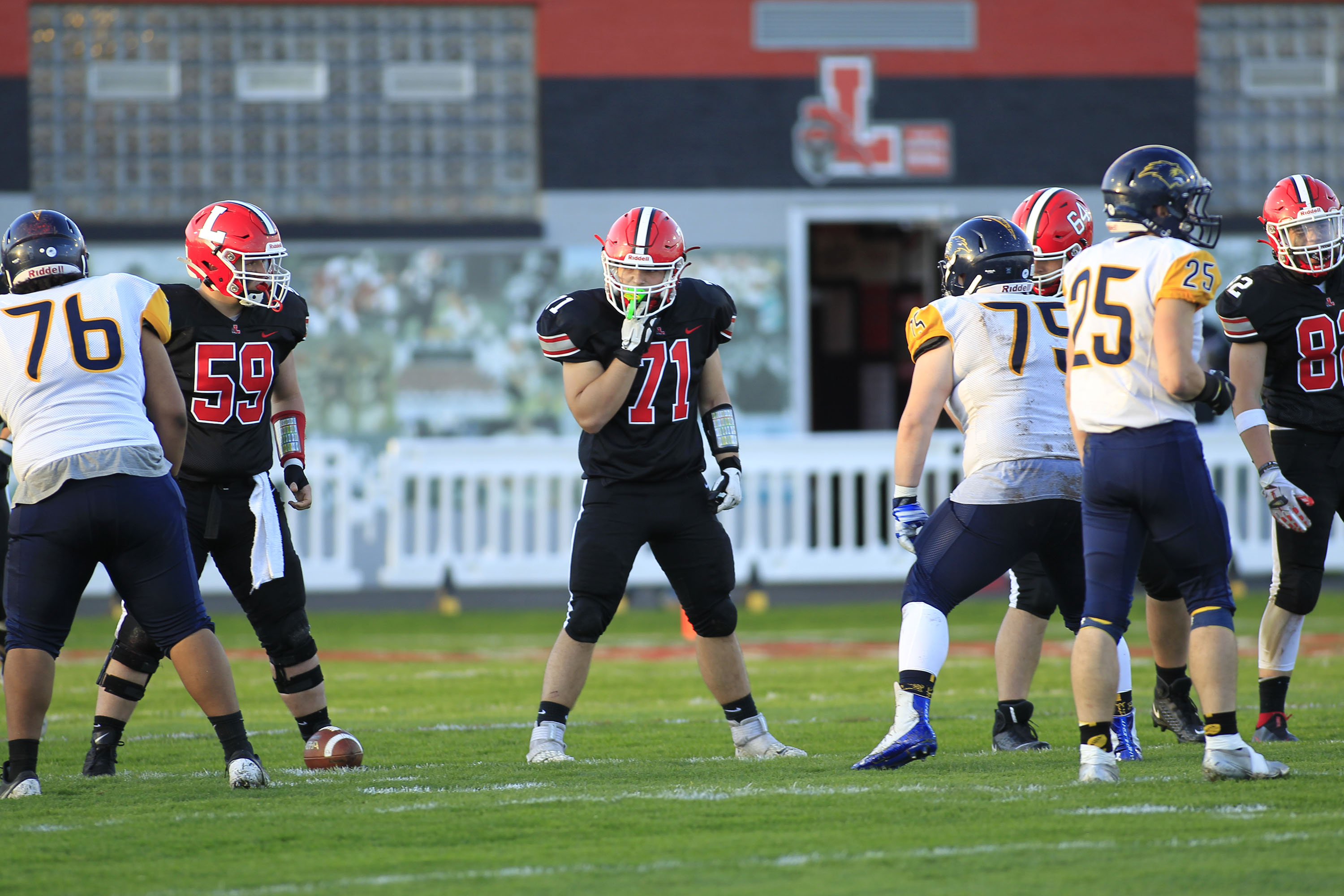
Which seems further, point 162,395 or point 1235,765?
point 162,395

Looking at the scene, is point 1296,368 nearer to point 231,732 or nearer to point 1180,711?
point 1180,711

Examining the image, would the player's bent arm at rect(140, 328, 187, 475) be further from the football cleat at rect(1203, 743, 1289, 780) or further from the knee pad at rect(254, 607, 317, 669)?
the football cleat at rect(1203, 743, 1289, 780)

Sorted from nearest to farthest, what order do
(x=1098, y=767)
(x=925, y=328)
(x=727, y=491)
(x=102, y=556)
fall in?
(x=1098, y=767) → (x=102, y=556) → (x=925, y=328) → (x=727, y=491)

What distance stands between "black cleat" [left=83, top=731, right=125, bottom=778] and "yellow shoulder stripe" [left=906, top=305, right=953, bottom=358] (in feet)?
9.93

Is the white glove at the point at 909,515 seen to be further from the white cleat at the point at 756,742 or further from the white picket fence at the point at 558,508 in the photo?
the white picket fence at the point at 558,508

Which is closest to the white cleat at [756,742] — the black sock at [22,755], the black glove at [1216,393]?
the black glove at [1216,393]

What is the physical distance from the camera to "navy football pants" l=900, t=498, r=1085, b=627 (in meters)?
5.19

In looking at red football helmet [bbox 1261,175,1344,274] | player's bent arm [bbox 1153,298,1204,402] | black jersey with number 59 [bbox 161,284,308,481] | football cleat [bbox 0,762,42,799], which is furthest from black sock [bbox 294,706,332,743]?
red football helmet [bbox 1261,175,1344,274]

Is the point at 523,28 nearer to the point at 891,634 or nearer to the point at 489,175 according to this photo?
the point at 489,175

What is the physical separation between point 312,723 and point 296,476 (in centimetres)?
90

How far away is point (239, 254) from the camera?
5.58m

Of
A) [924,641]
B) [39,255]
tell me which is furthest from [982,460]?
[39,255]

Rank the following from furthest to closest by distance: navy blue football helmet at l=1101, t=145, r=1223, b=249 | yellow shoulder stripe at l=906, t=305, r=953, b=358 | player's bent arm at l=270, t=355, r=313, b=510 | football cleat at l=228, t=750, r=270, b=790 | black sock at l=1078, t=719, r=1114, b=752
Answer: player's bent arm at l=270, t=355, r=313, b=510 → yellow shoulder stripe at l=906, t=305, r=953, b=358 → football cleat at l=228, t=750, r=270, b=790 → navy blue football helmet at l=1101, t=145, r=1223, b=249 → black sock at l=1078, t=719, r=1114, b=752

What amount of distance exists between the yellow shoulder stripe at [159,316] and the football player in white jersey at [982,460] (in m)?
2.32
